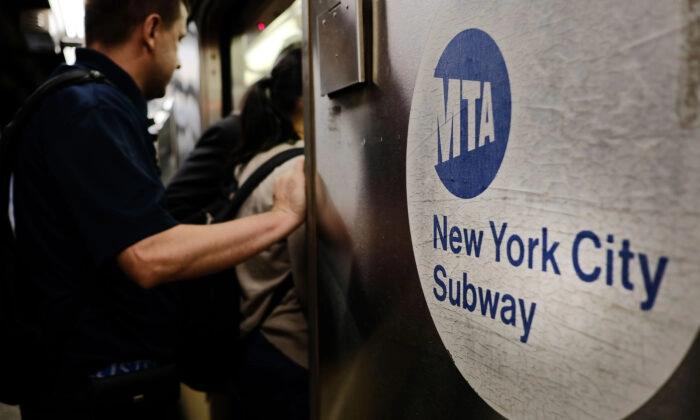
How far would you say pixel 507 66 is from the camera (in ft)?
1.87

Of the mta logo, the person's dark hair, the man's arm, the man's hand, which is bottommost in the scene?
the man's arm

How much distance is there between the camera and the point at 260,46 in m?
2.99

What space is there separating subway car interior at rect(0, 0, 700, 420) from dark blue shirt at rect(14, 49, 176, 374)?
15.4 inches

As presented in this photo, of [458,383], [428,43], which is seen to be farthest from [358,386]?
[428,43]

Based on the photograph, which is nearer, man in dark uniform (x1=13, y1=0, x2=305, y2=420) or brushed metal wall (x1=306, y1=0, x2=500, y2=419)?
brushed metal wall (x1=306, y1=0, x2=500, y2=419)

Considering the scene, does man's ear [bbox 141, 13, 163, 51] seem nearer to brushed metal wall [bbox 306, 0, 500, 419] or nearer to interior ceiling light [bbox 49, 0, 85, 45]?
brushed metal wall [bbox 306, 0, 500, 419]

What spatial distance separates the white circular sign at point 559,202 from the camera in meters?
0.41

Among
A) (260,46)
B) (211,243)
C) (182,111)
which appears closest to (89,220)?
(211,243)

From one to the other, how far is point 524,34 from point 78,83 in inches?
37.2

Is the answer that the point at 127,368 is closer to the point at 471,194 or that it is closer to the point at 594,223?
the point at 471,194

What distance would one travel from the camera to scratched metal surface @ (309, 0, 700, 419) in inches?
16.2

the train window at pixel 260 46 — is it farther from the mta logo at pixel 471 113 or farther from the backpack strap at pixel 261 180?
the mta logo at pixel 471 113

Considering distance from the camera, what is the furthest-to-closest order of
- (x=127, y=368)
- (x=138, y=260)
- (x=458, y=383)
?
(x=127, y=368) → (x=138, y=260) → (x=458, y=383)

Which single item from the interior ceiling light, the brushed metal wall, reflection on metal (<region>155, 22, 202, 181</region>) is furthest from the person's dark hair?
reflection on metal (<region>155, 22, 202, 181</region>)
